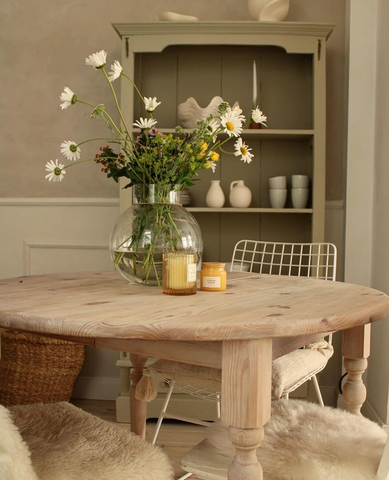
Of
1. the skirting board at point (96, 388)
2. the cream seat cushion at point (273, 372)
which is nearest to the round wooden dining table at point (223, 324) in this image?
the cream seat cushion at point (273, 372)

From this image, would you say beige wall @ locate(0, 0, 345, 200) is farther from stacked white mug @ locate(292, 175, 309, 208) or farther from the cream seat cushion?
the cream seat cushion

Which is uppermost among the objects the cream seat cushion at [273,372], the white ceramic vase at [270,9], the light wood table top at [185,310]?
the white ceramic vase at [270,9]

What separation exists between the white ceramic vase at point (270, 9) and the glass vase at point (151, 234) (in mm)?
1655

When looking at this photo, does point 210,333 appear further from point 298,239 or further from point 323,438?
point 298,239

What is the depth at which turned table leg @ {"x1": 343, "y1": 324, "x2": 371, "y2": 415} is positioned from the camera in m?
1.72

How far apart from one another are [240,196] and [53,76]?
1.37m

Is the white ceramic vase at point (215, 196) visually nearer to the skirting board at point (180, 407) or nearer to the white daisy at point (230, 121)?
the skirting board at point (180, 407)

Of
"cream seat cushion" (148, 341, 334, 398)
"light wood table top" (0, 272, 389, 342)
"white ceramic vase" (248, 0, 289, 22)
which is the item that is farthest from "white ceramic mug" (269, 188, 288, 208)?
"light wood table top" (0, 272, 389, 342)

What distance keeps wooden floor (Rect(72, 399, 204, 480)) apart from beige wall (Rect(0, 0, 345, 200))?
4.11ft

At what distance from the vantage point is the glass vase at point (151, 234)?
1.66 m

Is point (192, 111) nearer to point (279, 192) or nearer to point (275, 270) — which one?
point (279, 192)

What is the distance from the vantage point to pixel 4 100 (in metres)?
3.32

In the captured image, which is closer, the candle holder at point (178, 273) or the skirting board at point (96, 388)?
the candle holder at point (178, 273)

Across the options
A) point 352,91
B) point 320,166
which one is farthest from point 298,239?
point 352,91
